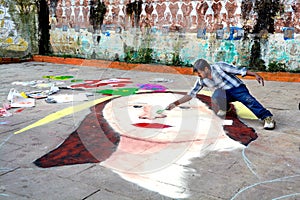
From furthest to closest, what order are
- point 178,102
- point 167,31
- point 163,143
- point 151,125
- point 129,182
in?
point 167,31, point 178,102, point 151,125, point 163,143, point 129,182

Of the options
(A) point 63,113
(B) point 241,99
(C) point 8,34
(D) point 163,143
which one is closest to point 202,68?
(B) point 241,99

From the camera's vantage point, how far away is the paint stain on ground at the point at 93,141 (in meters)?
2.97

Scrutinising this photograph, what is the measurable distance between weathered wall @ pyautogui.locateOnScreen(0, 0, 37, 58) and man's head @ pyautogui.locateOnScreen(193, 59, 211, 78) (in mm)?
8115

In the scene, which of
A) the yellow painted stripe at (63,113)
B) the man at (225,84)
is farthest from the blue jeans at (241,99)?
the yellow painted stripe at (63,113)

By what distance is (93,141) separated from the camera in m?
3.42

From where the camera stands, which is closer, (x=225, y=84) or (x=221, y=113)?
(x=225, y=84)

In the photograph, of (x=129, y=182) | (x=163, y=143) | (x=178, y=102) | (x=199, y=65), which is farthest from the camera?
(x=178, y=102)

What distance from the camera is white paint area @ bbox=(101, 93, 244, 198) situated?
2.63m

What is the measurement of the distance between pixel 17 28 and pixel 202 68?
8309 mm

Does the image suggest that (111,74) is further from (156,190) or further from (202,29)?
(156,190)

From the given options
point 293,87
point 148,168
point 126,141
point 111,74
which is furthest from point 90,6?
point 148,168

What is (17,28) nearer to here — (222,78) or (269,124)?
(222,78)

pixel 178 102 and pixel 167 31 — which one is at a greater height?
pixel 167 31

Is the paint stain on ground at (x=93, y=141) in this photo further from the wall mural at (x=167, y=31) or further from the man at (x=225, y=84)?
the wall mural at (x=167, y=31)
